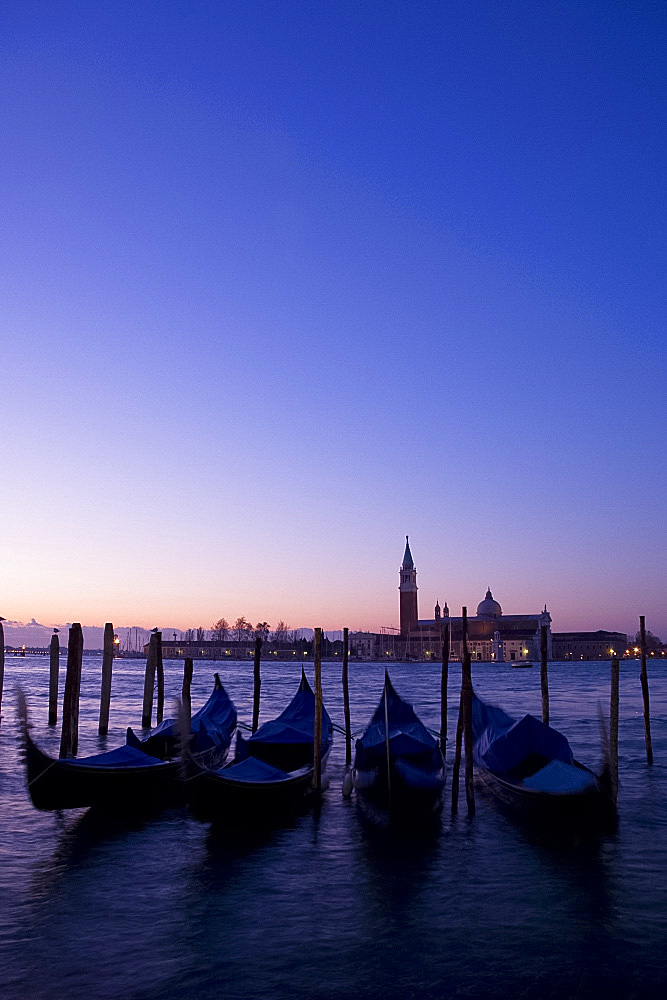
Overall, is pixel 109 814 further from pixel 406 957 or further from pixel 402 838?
pixel 406 957

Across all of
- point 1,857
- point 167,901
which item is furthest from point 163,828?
point 167,901

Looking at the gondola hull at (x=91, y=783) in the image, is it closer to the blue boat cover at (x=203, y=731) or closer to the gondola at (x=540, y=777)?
the blue boat cover at (x=203, y=731)

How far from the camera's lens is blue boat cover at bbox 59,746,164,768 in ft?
31.8

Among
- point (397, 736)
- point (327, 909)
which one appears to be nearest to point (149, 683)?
point (397, 736)

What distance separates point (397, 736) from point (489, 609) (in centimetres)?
10929

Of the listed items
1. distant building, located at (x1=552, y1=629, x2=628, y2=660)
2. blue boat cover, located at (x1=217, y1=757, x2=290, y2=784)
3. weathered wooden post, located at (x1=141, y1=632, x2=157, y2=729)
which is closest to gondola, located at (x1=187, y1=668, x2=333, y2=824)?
blue boat cover, located at (x1=217, y1=757, x2=290, y2=784)

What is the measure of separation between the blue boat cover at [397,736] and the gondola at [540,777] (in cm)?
104

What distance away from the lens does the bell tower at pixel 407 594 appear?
117312 mm

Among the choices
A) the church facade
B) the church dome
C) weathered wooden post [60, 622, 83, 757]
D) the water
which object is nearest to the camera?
the water

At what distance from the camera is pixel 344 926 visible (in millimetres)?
6738

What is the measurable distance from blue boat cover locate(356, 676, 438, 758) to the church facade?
96.5m

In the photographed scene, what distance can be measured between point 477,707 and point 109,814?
276 inches

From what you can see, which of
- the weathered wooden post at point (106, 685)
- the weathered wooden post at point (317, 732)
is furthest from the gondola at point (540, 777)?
the weathered wooden post at point (106, 685)

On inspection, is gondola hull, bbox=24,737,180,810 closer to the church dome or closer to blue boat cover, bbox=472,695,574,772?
blue boat cover, bbox=472,695,574,772
